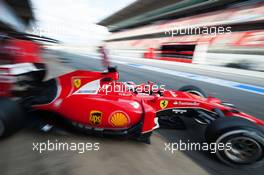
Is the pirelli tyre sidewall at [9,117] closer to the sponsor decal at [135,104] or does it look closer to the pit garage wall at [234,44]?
the sponsor decal at [135,104]

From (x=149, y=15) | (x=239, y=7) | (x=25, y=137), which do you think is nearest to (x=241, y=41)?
(x=239, y=7)

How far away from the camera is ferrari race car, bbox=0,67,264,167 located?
81.8 inches

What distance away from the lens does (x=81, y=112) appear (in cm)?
231

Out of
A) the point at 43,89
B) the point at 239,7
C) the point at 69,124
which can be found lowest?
the point at 69,124

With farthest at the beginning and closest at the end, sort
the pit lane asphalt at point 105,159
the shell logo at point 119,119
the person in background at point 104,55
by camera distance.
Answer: the person in background at point 104,55, the shell logo at point 119,119, the pit lane asphalt at point 105,159

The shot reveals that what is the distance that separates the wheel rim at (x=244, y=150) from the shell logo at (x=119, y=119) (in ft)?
3.58

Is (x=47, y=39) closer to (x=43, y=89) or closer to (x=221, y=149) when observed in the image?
(x=43, y=89)

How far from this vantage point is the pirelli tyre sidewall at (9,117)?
210 cm

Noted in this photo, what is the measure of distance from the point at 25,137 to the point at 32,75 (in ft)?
4.04

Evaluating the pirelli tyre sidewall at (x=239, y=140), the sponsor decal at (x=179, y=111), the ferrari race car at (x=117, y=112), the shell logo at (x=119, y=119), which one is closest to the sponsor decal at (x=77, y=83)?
the ferrari race car at (x=117, y=112)

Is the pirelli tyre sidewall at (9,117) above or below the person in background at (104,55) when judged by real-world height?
below

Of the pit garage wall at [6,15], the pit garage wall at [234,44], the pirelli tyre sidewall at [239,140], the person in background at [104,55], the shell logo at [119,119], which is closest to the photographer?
the pirelli tyre sidewall at [239,140]

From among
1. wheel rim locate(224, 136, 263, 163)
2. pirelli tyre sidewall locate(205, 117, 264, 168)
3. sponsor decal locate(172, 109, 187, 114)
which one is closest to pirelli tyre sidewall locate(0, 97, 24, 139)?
sponsor decal locate(172, 109, 187, 114)

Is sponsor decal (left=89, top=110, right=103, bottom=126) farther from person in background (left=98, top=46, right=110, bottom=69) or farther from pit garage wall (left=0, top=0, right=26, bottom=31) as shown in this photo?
pit garage wall (left=0, top=0, right=26, bottom=31)
